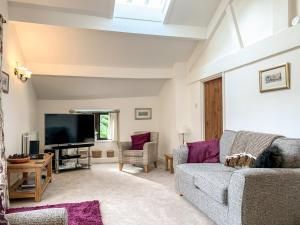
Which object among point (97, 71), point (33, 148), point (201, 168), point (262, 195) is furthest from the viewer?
point (97, 71)

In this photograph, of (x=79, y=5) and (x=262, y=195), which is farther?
(x=79, y=5)

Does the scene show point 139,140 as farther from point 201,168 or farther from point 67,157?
point 201,168

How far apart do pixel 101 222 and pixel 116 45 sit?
3.25 metres

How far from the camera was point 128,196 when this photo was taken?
351cm

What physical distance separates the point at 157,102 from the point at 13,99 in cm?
346

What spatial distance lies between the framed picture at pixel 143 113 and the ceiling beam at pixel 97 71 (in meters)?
1.13

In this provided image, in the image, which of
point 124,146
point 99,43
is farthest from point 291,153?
point 99,43

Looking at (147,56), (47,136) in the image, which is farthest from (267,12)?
(47,136)

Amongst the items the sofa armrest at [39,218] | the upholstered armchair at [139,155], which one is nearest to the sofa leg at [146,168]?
the upholstered armchair at [139,155]

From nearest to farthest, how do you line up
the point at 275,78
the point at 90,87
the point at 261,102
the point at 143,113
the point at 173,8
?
1. the point at 275,78
2. the point at 261,102
3. the point at 173,8
4. the point at 90,87
5. the point at 143,113

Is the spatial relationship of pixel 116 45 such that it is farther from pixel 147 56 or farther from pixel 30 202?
pixel 30 202

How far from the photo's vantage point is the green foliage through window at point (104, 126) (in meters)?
6.33

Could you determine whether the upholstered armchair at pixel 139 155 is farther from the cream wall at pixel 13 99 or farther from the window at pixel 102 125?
the cream wall at pixel 13 99

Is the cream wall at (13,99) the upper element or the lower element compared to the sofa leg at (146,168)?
upper
